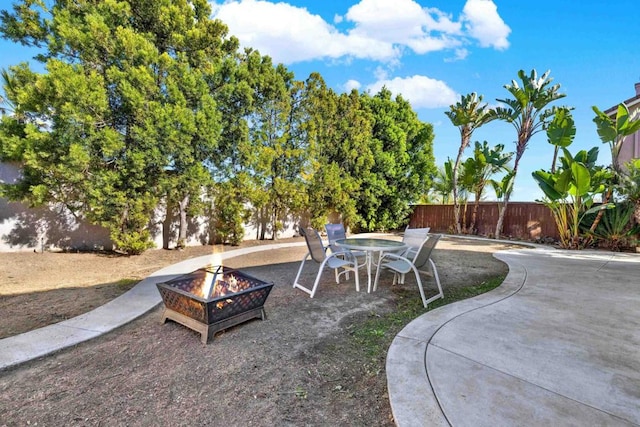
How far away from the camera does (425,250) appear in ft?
14.9

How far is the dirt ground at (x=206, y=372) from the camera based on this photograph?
6.68ft

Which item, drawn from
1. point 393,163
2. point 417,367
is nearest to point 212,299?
point 417,367

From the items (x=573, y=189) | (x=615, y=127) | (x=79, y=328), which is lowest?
(x=79, y=328)

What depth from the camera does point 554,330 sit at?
3213 mm

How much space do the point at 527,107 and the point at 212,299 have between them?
14267 mm

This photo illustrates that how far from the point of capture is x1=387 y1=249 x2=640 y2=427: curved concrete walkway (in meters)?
1.93

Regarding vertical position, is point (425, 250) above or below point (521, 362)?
above

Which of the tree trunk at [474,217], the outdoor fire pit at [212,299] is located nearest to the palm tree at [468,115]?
the tree trunk at [474,217]

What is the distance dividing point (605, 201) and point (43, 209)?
16.8m

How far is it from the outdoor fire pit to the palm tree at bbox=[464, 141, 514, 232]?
1298 centimetres

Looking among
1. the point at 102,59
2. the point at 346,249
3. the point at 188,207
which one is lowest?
the point at 346,249

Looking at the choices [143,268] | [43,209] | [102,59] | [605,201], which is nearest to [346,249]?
[143,268]

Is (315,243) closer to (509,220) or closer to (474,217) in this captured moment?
(509,220)

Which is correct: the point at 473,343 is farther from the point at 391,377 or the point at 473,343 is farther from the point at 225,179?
the point at 225,179
